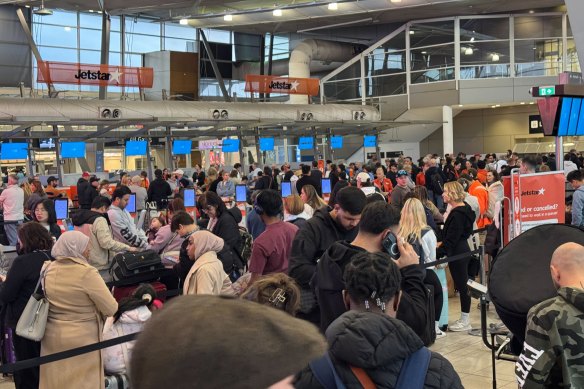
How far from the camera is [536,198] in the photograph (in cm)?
694

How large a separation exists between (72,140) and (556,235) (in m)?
17.5

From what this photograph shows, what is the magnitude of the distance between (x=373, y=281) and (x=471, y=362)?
4546 mm

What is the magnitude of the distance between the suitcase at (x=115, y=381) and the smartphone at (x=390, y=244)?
8.55ft

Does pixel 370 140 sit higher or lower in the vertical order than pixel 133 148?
higher

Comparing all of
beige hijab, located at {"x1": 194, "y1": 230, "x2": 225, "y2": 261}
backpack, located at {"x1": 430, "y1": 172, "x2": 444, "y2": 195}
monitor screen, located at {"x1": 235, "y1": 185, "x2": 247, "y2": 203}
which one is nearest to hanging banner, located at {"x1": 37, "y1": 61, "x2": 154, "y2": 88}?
monitor screen, located at {"x1": 235, "y1": 185, "x2": 247, "y2": 203}

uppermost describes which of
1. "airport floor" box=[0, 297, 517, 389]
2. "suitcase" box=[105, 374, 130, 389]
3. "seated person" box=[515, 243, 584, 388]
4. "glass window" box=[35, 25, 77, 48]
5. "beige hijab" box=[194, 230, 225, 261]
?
"glass window" box=[35, 25, 77, 48]

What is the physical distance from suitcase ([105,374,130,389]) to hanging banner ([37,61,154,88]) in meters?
18.1

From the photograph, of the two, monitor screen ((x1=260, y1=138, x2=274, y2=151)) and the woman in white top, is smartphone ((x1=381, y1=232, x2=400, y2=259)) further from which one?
monitor screen ((x1=260, y1=138, x2=274, y2=151))

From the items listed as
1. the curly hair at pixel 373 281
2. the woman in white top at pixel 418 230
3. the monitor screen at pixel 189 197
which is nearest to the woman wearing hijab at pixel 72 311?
the curly hair at pixel 373 281

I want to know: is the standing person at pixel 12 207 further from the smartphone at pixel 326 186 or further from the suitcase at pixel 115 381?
the suitcase at pixel 115 381

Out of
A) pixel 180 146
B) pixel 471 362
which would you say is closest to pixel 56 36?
pixel 180 146

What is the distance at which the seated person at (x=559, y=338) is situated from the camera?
122 inches

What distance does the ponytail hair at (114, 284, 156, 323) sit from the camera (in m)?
5.33

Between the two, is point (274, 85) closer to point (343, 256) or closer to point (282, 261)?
point (282, 261)
